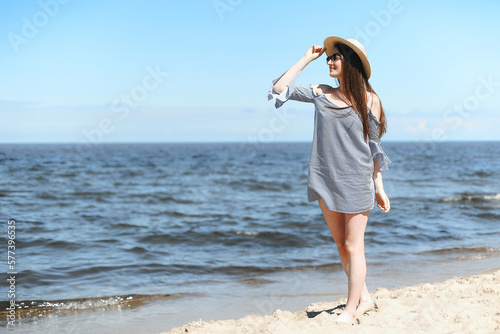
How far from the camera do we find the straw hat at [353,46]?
10.1 feet

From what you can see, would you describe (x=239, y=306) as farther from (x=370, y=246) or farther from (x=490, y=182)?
(x=490, y=182)

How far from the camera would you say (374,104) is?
3225 mm

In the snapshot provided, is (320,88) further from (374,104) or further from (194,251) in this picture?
(194,251)

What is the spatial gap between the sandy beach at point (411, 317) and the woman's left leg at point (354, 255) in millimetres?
132

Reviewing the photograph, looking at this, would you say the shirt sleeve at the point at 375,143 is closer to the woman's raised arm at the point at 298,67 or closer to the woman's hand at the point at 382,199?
the woman's hand at the point at 382,199

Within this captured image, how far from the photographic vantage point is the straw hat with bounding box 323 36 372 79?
3.07 meters

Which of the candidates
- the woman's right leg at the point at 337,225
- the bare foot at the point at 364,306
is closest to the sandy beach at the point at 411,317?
the bare foot at the point at 364,306

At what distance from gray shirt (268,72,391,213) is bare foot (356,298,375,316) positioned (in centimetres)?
86

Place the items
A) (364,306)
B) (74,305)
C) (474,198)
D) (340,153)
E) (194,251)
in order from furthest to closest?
(474,198), (194,251), (74,305), (364,306), (340,153)

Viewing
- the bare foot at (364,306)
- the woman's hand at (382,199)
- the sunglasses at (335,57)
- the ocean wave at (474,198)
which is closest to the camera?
the sunglasses at (335,57)

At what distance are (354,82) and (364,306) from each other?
1.71 metres

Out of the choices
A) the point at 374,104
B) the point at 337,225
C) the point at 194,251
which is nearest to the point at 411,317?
the point at 337,225

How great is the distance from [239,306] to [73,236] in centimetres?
512

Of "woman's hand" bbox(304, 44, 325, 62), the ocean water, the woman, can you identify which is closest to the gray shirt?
the woman
